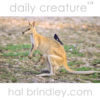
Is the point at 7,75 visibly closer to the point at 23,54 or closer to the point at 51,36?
the point at 23,54

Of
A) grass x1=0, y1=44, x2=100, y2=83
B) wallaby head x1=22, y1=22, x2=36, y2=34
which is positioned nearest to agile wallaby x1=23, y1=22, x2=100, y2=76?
wallaby head x1=22, y1=22, x2=36, y2=34

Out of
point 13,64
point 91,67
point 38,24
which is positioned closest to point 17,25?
point 38,24

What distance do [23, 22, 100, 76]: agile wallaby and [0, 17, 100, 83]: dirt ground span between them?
16cm

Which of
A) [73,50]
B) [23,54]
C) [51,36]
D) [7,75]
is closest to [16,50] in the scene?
[23,54]

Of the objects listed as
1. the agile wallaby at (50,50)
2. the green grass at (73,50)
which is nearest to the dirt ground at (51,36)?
the green grass at (73,50)

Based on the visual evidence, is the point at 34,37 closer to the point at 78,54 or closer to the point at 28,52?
the point at 28,52

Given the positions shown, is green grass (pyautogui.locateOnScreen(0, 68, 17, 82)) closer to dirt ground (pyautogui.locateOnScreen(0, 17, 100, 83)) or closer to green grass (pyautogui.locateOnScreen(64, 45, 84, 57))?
dirt ground (pyautogui.locateOnScreen(0, 17, 100, 83))

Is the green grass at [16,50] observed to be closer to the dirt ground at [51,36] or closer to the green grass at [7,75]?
the dirt ground at [51,36]

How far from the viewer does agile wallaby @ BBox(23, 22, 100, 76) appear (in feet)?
19.9

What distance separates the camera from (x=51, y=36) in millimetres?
6617

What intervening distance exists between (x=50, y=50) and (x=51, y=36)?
1.93ft

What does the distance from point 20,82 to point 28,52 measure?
76 centimetres

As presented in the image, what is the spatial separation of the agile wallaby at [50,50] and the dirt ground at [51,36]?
0.16m

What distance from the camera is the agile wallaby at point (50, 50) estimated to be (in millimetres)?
6055
